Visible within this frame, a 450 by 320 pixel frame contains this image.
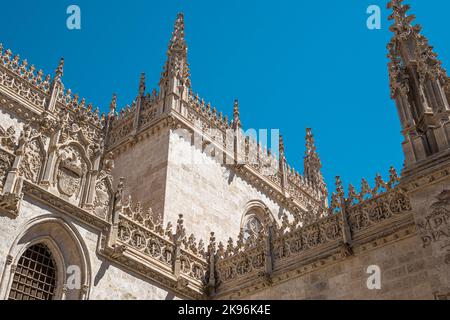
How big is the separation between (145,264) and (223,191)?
7728 millimetres

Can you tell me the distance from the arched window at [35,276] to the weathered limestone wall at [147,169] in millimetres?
6101

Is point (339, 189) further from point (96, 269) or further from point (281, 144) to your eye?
point (281, 144)

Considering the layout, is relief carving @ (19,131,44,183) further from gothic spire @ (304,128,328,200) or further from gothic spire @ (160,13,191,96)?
gothic spire @ (304,128,328,200)

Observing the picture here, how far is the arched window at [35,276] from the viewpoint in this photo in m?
12.2

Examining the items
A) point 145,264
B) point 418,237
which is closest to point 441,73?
point 418,237

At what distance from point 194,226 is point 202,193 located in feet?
5.40

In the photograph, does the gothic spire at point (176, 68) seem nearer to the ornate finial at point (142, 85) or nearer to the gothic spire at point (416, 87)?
the ornate finial at point (142, 85)

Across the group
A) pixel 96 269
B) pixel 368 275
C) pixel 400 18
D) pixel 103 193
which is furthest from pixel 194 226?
pixel 400 18

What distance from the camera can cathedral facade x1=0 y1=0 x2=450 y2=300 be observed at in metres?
12.0

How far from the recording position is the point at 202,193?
68.4 ft

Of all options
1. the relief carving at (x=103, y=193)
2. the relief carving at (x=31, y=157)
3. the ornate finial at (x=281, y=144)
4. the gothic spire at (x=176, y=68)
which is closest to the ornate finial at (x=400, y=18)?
the relief carving at (x=103, y=193)

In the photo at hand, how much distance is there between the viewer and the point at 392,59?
14.7 metres

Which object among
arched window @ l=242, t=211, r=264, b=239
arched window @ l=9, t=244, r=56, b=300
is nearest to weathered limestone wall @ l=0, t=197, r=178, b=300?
arched window @ l=9, t=244, r=56, b=300

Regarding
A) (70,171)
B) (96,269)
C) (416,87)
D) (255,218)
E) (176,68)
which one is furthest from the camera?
(255,218)
